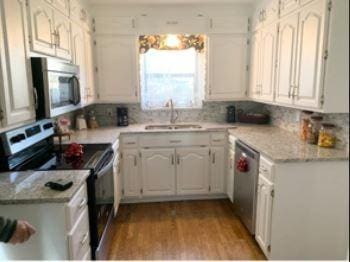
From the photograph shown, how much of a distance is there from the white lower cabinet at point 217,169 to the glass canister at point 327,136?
1.21m

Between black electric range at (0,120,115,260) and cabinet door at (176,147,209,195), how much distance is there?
1.13 meters

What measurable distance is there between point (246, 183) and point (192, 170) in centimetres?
86

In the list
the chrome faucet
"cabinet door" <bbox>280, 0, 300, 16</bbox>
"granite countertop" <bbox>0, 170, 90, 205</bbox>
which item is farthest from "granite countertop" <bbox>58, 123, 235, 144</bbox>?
"cabinet door" <bbox>280, 0, 300, 16</bbox>

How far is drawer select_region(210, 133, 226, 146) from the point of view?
3.23 meters

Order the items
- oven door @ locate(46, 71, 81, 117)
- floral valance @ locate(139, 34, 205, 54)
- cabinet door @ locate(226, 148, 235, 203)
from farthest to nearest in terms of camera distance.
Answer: floral valance @ locate(139, 34, 205, 54) → cabinet door @ locate(226, 148, 235, 203) → oven door @ locate(46, 71, 81, 117)

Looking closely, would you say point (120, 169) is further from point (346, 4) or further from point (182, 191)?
point (346, 4)

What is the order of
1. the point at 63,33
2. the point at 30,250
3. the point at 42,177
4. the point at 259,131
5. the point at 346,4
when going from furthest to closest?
1. the point at 259,131
2. the point at 63,33
3. the point at 346,4
4. the point at 42,177
5. the point at 30,250

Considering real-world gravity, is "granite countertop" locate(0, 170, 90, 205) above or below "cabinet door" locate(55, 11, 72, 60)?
below

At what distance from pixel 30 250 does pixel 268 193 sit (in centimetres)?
162

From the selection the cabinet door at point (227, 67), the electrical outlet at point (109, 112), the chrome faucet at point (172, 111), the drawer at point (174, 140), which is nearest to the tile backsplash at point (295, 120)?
the cabinet door at point (227, 67)

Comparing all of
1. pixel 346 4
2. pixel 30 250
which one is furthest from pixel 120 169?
pixel 346 4

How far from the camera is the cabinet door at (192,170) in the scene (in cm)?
324

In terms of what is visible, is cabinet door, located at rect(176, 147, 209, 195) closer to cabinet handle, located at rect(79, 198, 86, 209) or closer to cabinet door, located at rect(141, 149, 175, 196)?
cabinet door, located at rect(141, 149, 175, 196)

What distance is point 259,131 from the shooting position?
305 centimetres
